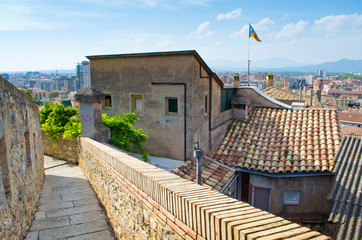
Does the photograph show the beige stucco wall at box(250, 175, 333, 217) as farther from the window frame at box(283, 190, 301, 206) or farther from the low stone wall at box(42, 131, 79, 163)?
the low stone wall at box(42, 131, 79, 163)

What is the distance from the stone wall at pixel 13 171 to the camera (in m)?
3.89

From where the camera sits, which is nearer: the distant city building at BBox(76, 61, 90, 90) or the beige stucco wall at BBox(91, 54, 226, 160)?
the beige stucco wall at BBox(91, 54, 226, 160)

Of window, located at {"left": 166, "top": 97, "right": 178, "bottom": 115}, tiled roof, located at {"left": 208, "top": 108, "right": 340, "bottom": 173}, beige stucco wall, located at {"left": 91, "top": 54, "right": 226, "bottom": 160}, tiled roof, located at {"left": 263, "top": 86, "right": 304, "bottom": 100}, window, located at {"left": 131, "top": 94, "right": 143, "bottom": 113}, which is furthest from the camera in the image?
tiled roof, located at {"left": 263, "top": 86, "right": 304, "bottom": 100}

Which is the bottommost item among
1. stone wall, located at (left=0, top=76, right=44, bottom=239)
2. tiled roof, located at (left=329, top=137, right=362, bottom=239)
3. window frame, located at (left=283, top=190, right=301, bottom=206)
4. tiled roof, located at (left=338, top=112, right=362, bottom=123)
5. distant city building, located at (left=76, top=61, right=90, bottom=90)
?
tiled roof, located at (left=338, top=112, right=362, bottom=123)

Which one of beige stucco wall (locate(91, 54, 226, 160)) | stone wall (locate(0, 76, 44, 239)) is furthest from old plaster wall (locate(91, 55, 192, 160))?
stone wall (locate(0, 76, 44, 239))

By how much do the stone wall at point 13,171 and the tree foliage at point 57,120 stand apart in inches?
163

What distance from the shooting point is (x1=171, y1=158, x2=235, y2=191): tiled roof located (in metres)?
8.61

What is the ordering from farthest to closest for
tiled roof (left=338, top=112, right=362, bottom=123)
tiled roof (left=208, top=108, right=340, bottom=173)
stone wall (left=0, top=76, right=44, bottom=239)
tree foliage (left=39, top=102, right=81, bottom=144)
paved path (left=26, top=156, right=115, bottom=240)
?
tiled roof (left=338, top=112, right=362, bottom=123)
tree foliage (left=39, top=102, right=81, bottom=144)
tiled roof (left=208, top=108, right=340, bottom=173)
paved path (left=26, top=156, right=115, bottom=240)
stone wall (left=0, top=76, right=44, bottom=239)

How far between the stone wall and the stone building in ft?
16.0

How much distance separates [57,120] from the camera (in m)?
11.0

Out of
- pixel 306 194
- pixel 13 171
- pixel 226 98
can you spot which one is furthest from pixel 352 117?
pixel 13 171

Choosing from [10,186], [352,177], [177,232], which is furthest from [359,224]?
[10,186]

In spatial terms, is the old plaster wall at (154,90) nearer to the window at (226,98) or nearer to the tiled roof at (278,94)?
the window at (226,98)

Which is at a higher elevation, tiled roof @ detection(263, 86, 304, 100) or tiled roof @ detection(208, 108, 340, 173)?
tiled roof @ detection(263, 86, 304, 100)
